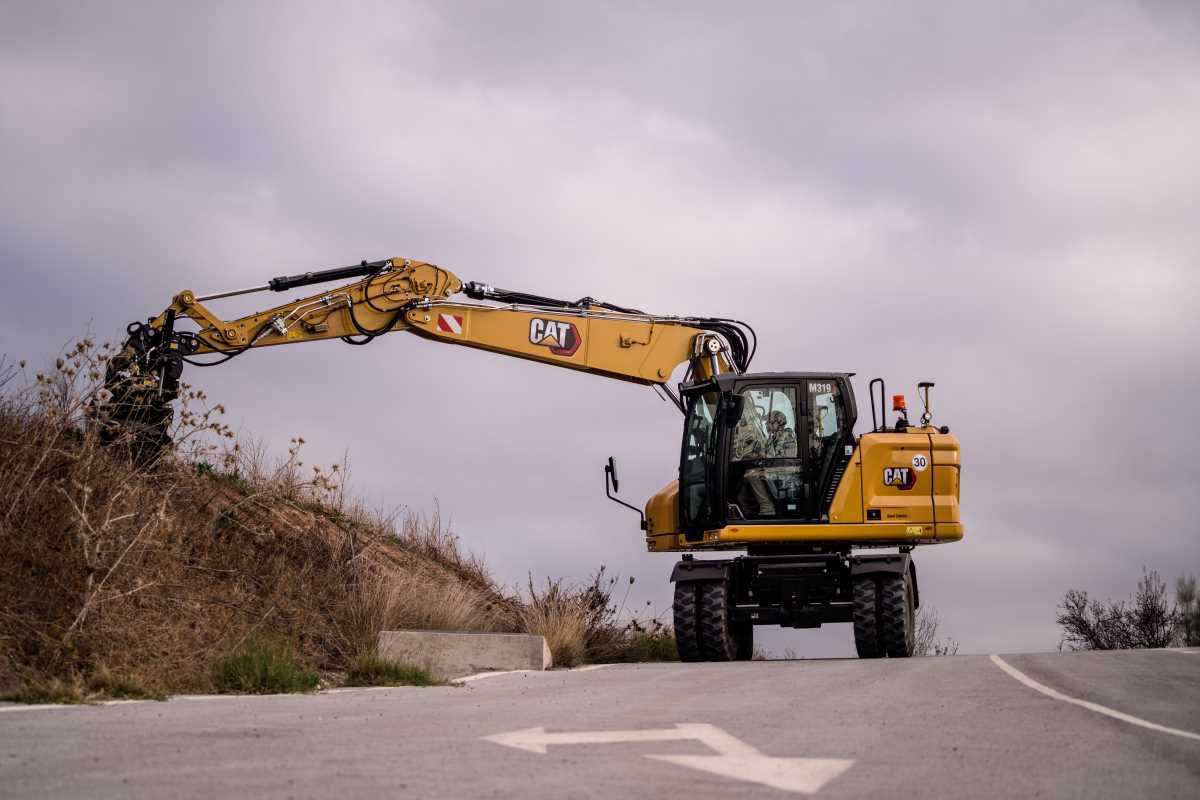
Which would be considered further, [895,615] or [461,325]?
[461,325]

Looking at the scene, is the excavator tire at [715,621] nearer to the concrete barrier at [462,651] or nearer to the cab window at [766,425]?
the cab window at [766,425]

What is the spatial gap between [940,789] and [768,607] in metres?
13.2

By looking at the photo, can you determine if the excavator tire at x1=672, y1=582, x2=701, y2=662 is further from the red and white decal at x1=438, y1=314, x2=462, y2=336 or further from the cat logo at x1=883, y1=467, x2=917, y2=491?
the red and white decal at x1=438, y1=314, x2=462, y2=336

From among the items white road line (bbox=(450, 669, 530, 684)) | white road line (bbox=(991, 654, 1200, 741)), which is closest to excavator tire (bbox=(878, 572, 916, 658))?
white road line (bbox=(991, 654, 1200, 741))

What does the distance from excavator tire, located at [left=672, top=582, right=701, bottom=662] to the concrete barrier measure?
2.77 meters

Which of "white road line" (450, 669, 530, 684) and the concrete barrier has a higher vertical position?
the concrete barrier

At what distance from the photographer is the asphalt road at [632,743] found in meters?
5.95

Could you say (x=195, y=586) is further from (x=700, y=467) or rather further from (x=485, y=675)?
(x=700, y=467)

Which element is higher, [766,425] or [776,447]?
[766,425]

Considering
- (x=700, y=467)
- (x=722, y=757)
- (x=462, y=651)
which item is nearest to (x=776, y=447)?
(x=700, y=467)

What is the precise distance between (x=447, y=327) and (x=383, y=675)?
8.15m

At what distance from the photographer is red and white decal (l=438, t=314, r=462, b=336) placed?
2036 cm

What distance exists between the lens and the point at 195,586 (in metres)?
14.4

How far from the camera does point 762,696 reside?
424 inches
